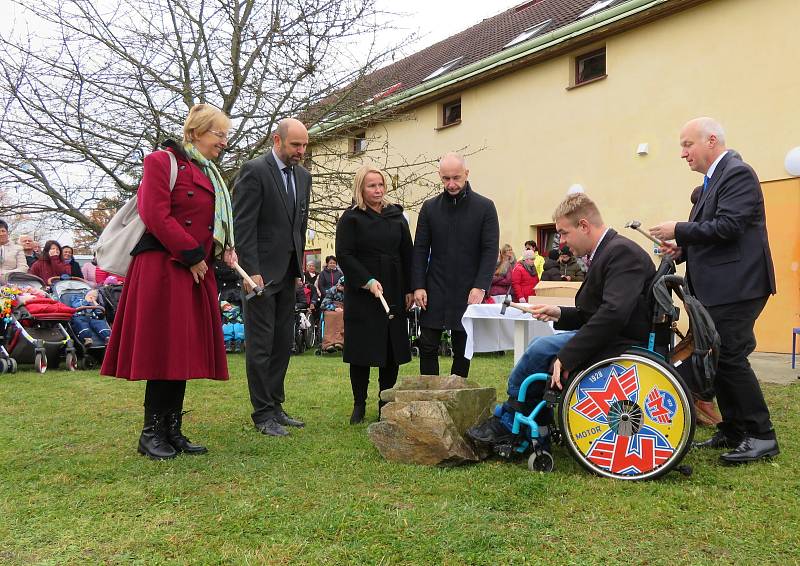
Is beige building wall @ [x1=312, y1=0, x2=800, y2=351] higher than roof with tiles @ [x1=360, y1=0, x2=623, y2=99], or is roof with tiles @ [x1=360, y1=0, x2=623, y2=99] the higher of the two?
roof with tiles @ [x1=360, y1=0, x2=623, y2=99]

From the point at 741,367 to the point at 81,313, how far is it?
8.03m

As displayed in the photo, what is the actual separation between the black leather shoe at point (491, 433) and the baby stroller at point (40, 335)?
639cm

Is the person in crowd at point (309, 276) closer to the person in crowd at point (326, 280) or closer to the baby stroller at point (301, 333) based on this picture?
the person in crowd at point (326, 280)

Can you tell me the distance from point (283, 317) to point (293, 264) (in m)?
0.37

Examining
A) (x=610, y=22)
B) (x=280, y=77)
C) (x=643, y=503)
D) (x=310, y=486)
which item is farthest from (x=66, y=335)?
(x=610, y=22)

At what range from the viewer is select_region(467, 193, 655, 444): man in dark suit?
3.41m

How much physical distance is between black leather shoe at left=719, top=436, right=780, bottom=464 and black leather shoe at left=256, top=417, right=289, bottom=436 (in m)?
2.62

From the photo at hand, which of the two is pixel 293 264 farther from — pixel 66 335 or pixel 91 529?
pixel 66 335

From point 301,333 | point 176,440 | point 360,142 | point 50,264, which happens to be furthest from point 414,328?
point 176,440

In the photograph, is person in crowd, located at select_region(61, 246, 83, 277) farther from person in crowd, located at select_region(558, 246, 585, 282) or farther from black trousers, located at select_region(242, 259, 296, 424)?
person in crowd, located at select_region(558, 246, 585, 282)

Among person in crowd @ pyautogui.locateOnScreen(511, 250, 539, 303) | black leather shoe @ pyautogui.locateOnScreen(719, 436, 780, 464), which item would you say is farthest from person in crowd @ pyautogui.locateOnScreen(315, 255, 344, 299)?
black leather shoe @ pyautogui.locateOnScreen(719, 436, 780, 464)

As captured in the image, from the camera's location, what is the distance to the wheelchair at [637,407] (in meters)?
3.28

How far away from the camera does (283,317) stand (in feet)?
15.8

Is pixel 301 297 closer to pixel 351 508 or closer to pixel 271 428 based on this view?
pixel 271 428
